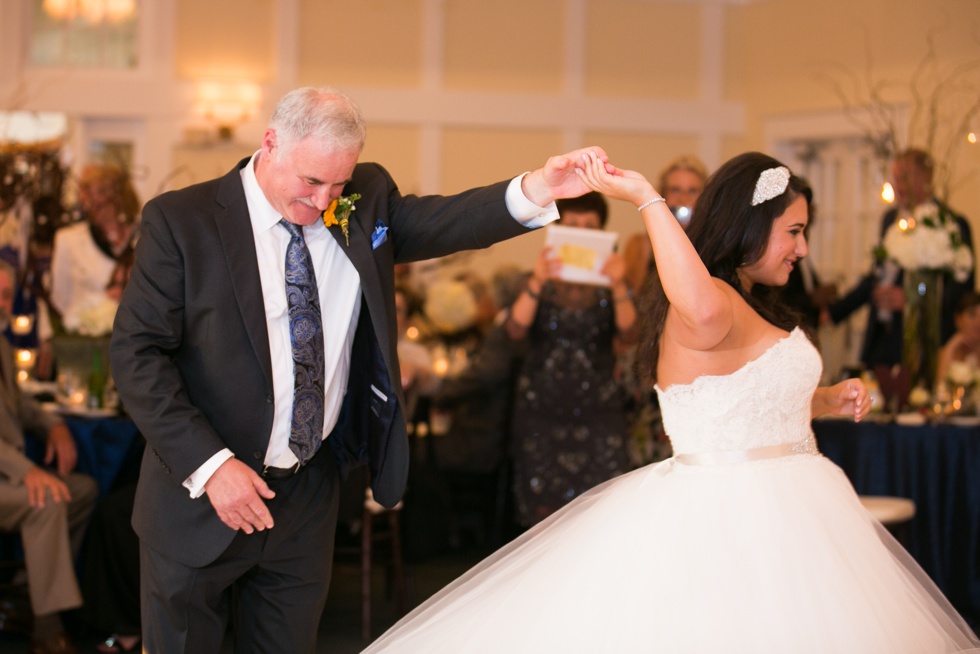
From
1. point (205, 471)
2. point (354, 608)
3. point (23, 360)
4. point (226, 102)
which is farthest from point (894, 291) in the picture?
point (226, 102)

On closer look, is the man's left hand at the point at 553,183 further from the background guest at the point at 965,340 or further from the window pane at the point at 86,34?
the window pane at the point at 86,34

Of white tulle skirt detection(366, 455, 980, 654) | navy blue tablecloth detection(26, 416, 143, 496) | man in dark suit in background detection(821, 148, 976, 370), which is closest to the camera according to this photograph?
white tulle skirt detection(366, 455, 980, 654)

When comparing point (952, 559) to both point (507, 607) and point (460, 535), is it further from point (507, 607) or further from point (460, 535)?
point (507, 607)

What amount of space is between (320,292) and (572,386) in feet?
8.05

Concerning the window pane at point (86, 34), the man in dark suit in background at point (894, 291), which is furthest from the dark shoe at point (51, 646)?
the window pane at point (86, 34)

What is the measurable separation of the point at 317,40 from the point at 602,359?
18.5 feet

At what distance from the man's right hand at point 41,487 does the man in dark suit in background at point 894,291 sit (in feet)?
13.9

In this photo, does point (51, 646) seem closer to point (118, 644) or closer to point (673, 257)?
point (118, 644)

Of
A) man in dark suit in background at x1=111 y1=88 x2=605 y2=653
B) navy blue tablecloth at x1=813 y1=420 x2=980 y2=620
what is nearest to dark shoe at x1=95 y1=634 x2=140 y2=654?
man in dark suit in background at x1=111 y1=88 x2=605 y2=653

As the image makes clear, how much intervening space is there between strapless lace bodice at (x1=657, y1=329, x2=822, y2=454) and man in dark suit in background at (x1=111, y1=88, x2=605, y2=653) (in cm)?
57

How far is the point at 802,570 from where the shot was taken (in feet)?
8.21

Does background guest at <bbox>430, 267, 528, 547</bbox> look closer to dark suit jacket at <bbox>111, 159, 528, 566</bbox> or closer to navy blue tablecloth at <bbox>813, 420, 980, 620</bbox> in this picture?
navy blue tablecloth at <bbox>813, 420, 980, 620</bbox>

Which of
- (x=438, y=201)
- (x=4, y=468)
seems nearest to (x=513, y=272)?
(x=4, y=468)

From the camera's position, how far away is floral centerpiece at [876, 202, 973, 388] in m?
5.47
